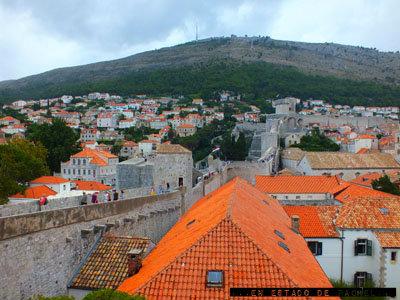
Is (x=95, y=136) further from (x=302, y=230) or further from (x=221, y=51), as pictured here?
(x=221, y=51)

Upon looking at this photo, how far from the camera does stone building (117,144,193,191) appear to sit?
19875mm

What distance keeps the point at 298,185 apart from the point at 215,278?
23880 millimetres

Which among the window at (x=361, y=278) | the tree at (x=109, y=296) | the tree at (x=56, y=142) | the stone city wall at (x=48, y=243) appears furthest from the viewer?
the tree at (x=56, y=142)

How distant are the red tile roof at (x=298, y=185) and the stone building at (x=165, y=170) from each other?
33.1ft

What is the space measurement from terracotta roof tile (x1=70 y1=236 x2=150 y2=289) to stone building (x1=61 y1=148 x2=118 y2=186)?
135ft

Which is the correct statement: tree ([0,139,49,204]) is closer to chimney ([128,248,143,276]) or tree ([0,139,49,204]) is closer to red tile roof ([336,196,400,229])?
red tile roof ([336,196,400,229])

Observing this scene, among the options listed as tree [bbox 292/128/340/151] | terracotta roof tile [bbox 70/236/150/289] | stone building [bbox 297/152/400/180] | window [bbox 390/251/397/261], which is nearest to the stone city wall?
terracotta roof tile [bbox 70/236/150/289]

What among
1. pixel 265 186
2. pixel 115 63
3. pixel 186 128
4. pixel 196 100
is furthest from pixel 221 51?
pixel 265 186

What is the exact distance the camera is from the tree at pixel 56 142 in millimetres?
51969

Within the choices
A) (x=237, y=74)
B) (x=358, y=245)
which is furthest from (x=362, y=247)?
(x=237, y=74)

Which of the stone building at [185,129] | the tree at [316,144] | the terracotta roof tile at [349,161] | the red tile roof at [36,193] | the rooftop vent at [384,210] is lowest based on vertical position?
the red tile roof at [36,193]

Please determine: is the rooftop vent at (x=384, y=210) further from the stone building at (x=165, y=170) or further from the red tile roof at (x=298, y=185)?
the red tile roof at (x=298, y=185)

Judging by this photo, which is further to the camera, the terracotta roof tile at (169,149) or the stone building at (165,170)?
the terracotta roof tile at (169,149)

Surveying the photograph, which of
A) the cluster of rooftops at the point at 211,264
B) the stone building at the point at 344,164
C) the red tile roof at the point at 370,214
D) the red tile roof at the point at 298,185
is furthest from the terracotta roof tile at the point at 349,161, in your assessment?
the cluster of rooftops at the point at 211,264
